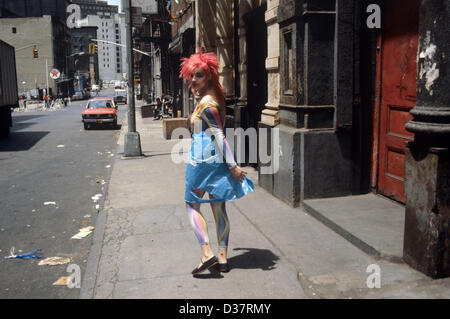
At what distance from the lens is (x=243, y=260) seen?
490 centimetres

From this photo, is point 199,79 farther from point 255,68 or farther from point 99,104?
point 99,104

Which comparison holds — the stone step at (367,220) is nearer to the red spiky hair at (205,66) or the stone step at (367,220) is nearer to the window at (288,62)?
the window at (288,62)

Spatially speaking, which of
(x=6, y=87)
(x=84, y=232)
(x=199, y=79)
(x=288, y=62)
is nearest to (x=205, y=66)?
(x=199, y=79)

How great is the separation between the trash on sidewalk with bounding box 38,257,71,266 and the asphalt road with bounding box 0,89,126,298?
0.07m

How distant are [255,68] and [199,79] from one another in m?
5.90

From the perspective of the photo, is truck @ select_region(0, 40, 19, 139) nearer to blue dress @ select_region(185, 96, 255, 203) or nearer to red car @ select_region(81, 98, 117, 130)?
red car @ select_region(81, 98, 117, 130)

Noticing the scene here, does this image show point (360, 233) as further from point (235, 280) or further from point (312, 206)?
point (235, 280)

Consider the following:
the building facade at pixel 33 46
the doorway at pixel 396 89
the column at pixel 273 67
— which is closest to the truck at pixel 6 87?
the column at pixel 273 67

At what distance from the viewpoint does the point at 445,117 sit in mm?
3939

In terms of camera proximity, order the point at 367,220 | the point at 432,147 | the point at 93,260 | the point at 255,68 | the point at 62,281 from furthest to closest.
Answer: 1. the point at 255,68
2. the point at 367,220
3. the point at 93,260
4. the point at 62,281
5. the point at 432,147

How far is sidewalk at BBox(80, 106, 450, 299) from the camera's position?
408 centimetres

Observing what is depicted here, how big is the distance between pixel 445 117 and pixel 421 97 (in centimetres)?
32

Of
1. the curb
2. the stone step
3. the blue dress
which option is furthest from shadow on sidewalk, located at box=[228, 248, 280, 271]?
the curb
